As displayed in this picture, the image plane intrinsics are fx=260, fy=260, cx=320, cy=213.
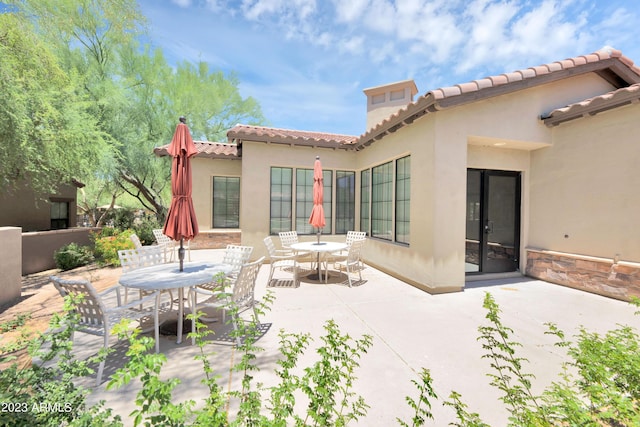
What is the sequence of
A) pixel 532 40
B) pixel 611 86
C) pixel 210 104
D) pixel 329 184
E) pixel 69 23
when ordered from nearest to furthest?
pixel 611 86 < pixel 532 40 < pixel 69 23 < pixel 329 184 < pixel 210 104

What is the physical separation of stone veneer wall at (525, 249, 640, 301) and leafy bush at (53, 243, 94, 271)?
13197 mm

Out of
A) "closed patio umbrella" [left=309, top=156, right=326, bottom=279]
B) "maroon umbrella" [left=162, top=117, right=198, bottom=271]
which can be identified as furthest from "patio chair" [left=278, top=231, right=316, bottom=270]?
"maroon umbrella" [left=162, top=117, right=198, bottom=271]

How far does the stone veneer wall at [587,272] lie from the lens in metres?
4.93

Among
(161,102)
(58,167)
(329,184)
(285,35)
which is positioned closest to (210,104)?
(161,102)

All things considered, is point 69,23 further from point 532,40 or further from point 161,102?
point 532,40

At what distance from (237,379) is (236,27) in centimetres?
996

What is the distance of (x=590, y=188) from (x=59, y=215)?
18.9 metres

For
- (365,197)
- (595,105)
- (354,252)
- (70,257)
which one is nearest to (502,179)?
(595,105)

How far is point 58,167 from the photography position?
710 cm

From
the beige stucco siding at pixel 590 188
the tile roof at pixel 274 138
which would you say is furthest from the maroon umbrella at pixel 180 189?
the beige stucco siding at pixel 590 188

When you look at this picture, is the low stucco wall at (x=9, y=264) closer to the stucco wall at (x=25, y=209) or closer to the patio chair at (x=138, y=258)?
the patio chair at (x=138, y=258)

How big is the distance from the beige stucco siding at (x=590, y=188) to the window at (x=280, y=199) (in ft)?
22.2

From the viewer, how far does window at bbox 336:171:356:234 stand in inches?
356

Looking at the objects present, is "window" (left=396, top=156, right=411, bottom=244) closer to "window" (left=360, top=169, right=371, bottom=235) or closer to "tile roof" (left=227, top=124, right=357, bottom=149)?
"window" (left=360, top=169, right=371, bottom=235)
